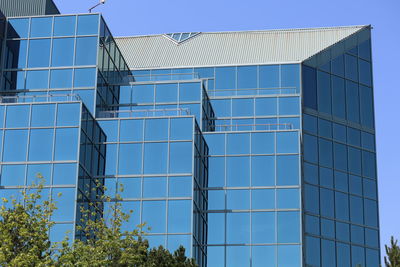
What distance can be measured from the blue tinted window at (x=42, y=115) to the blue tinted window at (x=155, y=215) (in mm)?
7583

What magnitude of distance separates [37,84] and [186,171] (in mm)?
11944

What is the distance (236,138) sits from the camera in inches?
2677

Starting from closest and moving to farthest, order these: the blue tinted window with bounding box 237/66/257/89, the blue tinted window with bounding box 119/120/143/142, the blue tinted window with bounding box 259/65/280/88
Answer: the blue tinted window with bounding box 119/120/143/142 → the blue tinted window with bounding box 259/65/280/88 → the blue tinted window with bounding box 237/66/257/89

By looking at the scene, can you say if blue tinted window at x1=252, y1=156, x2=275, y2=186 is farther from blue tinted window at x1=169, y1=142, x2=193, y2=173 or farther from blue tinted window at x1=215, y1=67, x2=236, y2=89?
blue tinted window at x1=215, y1=67, x2=236, y2=89

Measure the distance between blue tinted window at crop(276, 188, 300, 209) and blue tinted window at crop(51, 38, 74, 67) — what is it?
16.1 meters

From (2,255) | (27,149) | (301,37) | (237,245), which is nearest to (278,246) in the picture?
(237,245)

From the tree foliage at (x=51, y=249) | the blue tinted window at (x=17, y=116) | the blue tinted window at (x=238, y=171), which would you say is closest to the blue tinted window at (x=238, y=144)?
the blue tinted window at (x=238, y=171)

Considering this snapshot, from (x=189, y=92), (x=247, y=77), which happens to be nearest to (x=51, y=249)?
(x=189, y=92)

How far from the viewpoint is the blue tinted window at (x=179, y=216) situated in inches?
2370

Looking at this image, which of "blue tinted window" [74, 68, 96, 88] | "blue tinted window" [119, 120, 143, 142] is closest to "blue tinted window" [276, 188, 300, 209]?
"blue tinted window" [119, 120, 143, 142]

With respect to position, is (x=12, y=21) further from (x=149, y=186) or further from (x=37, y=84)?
(x=149, y=186)

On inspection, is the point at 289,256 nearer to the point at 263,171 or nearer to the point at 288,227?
the point at 288,227

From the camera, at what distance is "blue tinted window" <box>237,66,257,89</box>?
77.8 meters

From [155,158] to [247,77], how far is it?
60.5 ft
